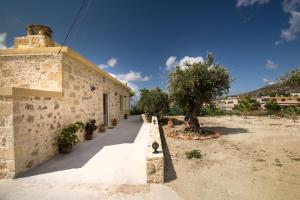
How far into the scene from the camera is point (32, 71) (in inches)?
217

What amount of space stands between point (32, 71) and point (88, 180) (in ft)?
14.4

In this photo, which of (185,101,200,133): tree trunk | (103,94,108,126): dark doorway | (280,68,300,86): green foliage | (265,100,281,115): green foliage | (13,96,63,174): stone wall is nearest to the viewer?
(13,96,63,174): stone wall

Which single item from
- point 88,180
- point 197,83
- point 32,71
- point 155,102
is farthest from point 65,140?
point 155,102

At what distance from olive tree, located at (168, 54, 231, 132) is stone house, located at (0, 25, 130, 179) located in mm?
3967

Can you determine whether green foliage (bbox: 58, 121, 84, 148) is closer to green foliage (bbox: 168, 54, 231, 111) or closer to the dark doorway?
the dark doorway

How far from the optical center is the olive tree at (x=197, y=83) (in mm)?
7652

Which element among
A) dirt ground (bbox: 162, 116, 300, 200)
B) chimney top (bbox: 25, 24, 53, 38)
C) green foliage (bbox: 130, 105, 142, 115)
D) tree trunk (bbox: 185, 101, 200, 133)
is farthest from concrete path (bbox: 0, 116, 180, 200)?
green foliage (bbox: 130, 105, 142, 115)

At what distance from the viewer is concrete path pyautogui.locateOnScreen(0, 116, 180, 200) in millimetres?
→ 2871

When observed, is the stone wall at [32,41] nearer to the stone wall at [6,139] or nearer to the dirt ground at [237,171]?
the stone wall at [6,139]

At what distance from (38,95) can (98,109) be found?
4202 millimetres

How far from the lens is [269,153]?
523 centimetres

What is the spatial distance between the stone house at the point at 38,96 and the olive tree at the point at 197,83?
397 cm

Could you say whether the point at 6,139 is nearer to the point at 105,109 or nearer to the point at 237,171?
the point at 237,171

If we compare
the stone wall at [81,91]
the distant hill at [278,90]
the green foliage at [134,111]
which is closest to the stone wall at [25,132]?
the stone wall at [81,91]
